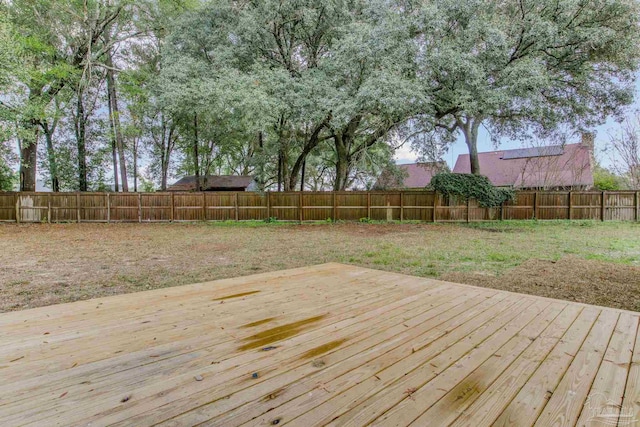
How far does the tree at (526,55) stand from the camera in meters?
10.0

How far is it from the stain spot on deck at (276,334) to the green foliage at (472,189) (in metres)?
11.5

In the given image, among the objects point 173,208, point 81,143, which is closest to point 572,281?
point 173,208

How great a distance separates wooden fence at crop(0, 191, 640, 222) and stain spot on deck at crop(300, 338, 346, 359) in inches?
446

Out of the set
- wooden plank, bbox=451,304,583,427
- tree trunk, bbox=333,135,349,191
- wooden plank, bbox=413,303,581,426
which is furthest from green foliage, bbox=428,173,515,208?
wooden plank, bbox=451,304,583,427

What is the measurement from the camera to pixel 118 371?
144cm

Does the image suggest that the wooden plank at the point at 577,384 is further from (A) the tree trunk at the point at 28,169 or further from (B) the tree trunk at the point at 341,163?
(A) the tree trunk at the point at 28,169

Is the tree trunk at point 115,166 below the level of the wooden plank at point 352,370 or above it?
above

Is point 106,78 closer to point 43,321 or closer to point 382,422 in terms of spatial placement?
point 43,321

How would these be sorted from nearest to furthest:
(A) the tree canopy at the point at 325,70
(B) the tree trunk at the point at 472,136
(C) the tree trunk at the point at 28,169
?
1. (A) the tree canopy at the point at 325,70
2. (B) the tree trunk at the point at 472,136
3. (C) the tree trunk at the point at 28,169

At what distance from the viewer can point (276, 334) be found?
185 centimetres

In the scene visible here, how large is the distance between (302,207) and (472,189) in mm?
6586

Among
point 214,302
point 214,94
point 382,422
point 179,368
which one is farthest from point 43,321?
point 214,94

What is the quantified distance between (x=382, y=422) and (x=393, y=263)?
438 centimetres

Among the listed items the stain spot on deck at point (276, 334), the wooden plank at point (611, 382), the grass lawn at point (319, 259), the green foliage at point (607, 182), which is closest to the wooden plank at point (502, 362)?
the wooden plank at point (611, 382)
